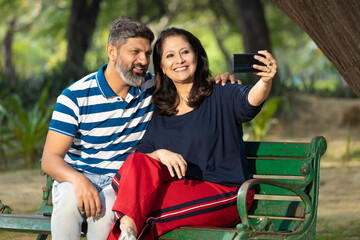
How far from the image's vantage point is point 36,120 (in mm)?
8789

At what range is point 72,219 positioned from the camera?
3180mm

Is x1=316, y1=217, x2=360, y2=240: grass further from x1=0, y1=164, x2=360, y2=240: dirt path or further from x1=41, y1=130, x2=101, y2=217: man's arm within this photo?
x1=41, y1=130, x2=101, y2=217: man's arm

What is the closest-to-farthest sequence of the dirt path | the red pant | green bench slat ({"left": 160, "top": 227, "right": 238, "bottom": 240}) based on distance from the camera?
green bench slat ({"left": 160, "top": 227, "right": 238, "bottom": 240})
the red pant
the dirt path

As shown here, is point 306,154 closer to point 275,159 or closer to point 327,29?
point 275,159

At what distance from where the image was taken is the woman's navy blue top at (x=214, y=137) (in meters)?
3.43

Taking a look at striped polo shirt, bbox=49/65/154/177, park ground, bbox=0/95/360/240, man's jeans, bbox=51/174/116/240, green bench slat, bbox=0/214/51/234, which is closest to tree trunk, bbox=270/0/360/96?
striped polo shirt, bbox=49/65/154/177

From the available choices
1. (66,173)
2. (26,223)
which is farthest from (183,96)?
(26,223)

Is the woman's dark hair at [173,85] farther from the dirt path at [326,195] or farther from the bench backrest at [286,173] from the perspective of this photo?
the dirt path at [326,195]

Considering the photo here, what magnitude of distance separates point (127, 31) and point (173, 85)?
1.48ft

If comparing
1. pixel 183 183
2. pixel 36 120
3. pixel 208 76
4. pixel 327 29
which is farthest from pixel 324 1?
pixel 36 120

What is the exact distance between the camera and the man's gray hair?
3.67 metres

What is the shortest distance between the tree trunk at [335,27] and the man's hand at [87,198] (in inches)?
58.2

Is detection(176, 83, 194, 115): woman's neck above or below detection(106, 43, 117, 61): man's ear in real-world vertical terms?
below

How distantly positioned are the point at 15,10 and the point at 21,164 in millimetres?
13861
